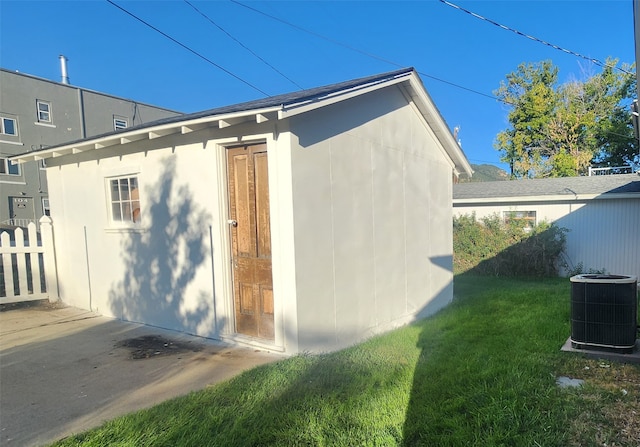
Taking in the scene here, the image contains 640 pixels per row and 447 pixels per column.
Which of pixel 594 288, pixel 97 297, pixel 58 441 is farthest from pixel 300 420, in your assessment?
pixel 97 297

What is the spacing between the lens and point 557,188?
13766 mm

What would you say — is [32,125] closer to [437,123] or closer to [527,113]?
[437,123]

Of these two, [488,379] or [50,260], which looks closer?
[488,379]

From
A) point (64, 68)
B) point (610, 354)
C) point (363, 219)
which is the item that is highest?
point (64, 68)

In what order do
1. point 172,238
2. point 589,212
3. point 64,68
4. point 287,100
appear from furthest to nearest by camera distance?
point 64,68 → point 589,212 → point 172,238 → point 287,100

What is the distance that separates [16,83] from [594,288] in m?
30.7

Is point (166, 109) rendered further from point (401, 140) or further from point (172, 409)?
point (172, 409)

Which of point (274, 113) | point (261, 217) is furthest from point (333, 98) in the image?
point (261, 217)

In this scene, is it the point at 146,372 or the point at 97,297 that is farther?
the point at 97,297

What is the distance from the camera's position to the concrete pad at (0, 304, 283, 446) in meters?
3.30

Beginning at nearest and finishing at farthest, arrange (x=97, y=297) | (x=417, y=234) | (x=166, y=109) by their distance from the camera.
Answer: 1. (x=97, y=297)
2. (x=417, y=234)
3. (x=166, y=109)

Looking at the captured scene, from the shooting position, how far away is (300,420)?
3.14 metres

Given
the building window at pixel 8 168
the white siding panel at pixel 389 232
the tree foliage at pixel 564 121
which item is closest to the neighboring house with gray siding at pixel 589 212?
the white siding panel at pixel 389 232

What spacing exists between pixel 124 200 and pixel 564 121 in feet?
86.5
